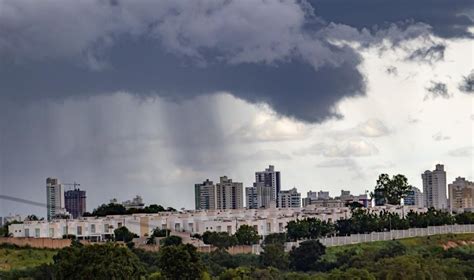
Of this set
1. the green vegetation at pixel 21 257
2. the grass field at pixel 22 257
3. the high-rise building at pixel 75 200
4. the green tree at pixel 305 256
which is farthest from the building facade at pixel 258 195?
the grass field at pixel 22 257

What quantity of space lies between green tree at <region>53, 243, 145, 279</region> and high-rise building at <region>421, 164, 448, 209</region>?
102633 mm

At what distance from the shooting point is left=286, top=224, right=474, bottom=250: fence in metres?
57.3

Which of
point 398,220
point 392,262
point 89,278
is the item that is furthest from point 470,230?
point 89,278

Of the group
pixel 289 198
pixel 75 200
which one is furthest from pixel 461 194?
pixel 75 200

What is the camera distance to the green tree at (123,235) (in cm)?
5552

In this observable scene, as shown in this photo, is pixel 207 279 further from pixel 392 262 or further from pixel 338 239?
pixel 338 239

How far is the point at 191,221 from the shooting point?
65750mm

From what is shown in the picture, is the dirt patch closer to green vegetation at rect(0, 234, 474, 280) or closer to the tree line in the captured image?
green vegetation at rect(0, 234, 474, 280)

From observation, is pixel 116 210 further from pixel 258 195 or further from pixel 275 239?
pixel 258 195

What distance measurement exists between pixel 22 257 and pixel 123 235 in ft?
40.2

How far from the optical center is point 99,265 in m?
32.7

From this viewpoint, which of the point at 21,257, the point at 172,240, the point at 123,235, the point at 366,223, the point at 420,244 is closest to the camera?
the point at 21,257

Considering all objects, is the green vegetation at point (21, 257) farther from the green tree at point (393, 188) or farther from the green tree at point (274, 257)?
the green tree at point (393, 188)

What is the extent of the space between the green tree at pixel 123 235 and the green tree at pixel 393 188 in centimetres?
2457
